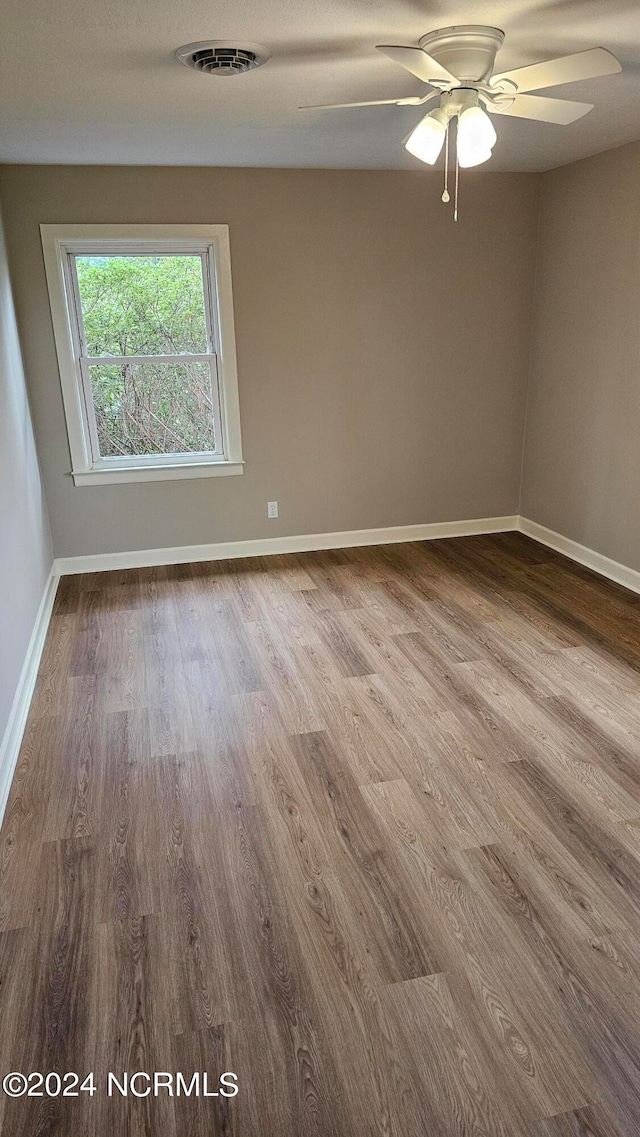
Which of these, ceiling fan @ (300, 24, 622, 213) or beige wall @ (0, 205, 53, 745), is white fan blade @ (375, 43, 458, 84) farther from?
beige wall @ (0, 205, 53, 745)

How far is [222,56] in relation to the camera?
2340 millimetres

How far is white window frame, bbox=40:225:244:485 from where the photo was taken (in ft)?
13.8

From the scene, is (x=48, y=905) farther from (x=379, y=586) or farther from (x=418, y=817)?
(x=379, y=586)

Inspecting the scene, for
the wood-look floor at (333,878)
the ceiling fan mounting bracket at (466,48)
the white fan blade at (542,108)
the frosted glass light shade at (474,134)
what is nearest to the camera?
the wood-look floor at (333,878)

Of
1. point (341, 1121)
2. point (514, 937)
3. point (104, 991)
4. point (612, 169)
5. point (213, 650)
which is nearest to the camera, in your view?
point (341, 1121)

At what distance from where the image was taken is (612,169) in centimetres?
403

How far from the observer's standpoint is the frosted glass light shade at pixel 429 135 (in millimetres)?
2498

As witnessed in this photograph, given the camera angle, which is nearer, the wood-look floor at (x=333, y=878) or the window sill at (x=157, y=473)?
Answer: the wood-look floor at (x=333, y=878)

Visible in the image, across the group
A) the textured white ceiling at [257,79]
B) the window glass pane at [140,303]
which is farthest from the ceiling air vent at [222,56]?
the window glass pane at [140,303]

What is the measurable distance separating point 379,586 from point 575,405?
1.71m

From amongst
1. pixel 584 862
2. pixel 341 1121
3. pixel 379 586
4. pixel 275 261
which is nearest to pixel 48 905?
pixel 341 1121

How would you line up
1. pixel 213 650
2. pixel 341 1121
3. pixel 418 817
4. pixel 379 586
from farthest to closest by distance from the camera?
pixel 379 586
pixel 213 650
pixel 418 817
pixel 341 1121

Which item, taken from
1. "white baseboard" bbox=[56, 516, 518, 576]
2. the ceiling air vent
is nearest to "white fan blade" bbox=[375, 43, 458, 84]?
the ceiling air vent

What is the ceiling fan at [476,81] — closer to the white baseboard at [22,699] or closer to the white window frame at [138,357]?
the white window frame at [138,357]
